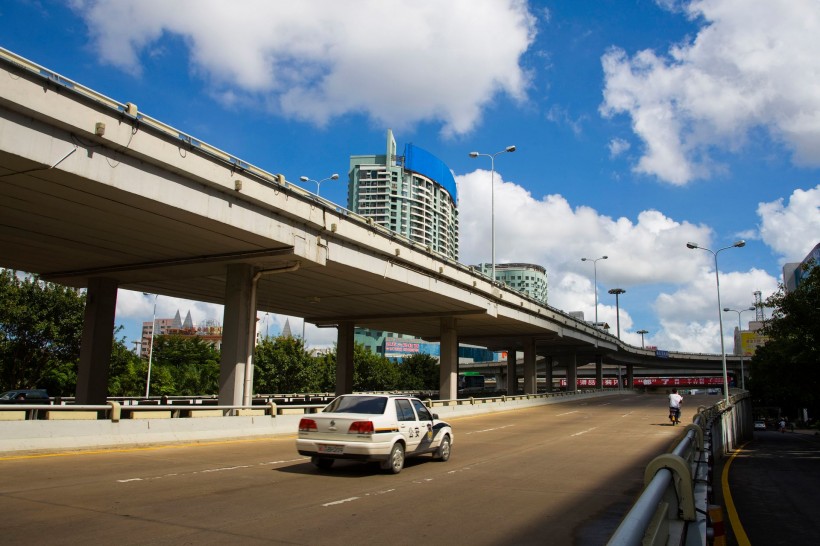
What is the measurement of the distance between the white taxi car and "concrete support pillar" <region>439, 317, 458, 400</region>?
109 feet

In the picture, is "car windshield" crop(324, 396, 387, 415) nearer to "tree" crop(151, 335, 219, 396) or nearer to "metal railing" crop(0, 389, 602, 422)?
"metal railing" crop(0, 389, 602, 422)

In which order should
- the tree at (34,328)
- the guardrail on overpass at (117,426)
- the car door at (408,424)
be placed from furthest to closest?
the tree at (34,328) < the guardrail on overpass at (117,426) < the car door at (408,424)

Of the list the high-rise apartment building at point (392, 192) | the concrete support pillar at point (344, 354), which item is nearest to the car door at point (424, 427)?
the concrete support pillar at point (344, 354)

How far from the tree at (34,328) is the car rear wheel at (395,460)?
38.5 metres

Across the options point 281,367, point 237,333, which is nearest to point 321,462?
point 237,333

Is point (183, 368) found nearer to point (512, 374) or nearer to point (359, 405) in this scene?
point (512, 374)

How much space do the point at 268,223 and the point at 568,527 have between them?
1692 cm

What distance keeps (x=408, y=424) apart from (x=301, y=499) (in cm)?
411

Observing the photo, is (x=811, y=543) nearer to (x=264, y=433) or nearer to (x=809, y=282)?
(x=264, y=433)

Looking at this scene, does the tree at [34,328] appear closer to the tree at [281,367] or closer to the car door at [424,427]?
the tree at [281,367]

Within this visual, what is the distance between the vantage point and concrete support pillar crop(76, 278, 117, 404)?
28.6 metres

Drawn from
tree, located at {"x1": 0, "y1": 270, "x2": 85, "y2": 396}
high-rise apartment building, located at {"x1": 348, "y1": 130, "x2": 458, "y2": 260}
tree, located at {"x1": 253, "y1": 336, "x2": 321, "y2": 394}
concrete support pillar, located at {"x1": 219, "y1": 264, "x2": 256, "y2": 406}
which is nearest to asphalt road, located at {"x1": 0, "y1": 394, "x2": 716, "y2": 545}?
concrete support pillar, located at {"x1": 219, "y1": 264, "x2": 256, "y2": 406}

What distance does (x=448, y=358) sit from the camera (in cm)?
4691

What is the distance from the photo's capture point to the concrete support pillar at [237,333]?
2564cm
